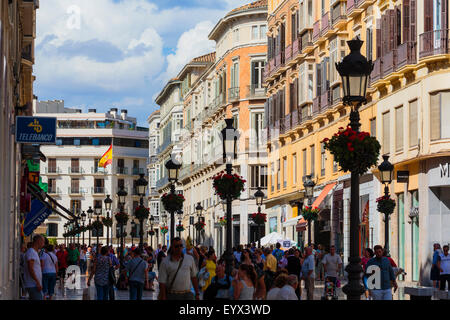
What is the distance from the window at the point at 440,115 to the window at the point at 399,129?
10.6ft

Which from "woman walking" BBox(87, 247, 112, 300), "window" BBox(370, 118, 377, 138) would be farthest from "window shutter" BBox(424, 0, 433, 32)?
"woman walking" BBox(87, 247, 112, 300)

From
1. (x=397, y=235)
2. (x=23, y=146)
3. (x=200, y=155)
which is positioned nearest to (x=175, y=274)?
(x=23, y=146)

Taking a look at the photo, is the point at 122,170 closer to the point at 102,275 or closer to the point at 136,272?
the point at 102,275

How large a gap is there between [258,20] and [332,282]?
2098 inches

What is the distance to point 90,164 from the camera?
5399 inches

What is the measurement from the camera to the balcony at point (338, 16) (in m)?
45.9

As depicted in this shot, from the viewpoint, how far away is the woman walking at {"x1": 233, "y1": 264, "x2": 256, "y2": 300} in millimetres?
15586

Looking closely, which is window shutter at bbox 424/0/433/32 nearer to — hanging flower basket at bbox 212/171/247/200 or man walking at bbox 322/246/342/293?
hanging flower basket at bbox 212/171/247/200

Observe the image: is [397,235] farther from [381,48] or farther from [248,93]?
[248,93]

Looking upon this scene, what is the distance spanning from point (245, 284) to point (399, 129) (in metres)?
24.9

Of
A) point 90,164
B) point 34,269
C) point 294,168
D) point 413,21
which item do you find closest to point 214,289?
point 34,269

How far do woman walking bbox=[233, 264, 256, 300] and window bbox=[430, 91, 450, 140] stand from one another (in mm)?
21004

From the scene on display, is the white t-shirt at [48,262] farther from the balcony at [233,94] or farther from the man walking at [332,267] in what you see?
the balcony at [233,94]

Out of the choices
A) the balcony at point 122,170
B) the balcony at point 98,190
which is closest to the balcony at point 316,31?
the balcony at point 98,190
